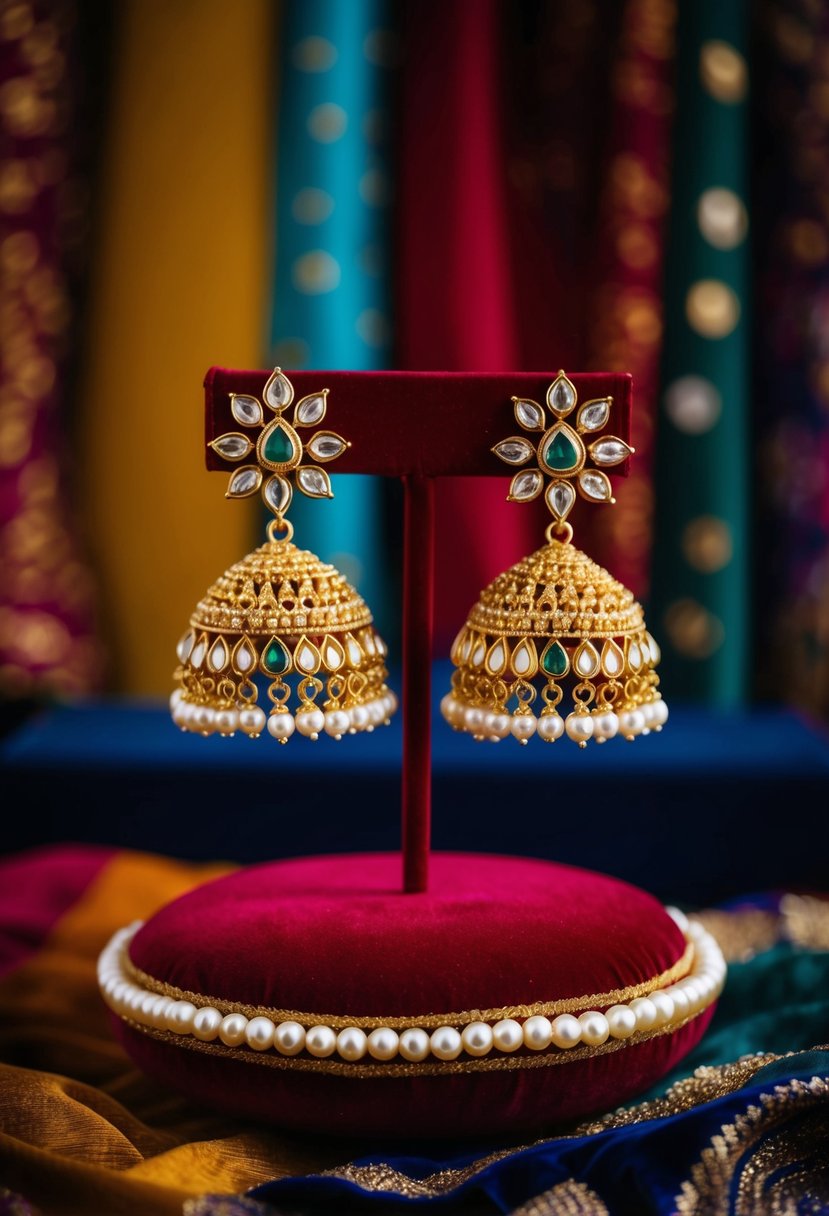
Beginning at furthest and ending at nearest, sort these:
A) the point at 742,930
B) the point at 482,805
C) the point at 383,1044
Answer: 1. the point at 482,805
2. the point at 742,930
3. the point at 383,1044

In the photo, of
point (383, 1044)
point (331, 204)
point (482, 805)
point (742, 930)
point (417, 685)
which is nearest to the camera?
point (383, 1044)

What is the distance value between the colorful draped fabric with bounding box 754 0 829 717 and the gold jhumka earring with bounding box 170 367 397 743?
35.7 inches

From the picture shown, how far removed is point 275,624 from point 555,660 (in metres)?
0.16

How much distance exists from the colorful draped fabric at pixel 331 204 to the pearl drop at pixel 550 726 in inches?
29.2

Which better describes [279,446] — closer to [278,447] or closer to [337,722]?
[278,447]

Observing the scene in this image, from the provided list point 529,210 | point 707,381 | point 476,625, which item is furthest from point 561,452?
point 529,210

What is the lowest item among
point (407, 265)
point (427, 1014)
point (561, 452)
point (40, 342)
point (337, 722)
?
point (427, 1014)

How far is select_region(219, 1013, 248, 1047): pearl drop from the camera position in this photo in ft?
2.19

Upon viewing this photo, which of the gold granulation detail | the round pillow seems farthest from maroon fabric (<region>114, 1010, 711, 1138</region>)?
the gold granulation detail

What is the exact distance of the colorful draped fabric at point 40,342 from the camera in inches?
54.4

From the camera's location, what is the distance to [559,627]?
698 mm

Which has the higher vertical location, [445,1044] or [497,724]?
[497,724]

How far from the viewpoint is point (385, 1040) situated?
66 centimetres

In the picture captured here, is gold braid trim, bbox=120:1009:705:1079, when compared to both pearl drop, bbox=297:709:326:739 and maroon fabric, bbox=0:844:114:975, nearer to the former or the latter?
pearl drop, bbox=297:709:326:739
